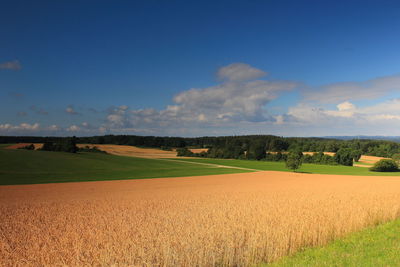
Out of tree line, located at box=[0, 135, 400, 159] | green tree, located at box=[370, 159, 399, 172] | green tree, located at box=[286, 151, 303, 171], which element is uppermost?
tree line, located at box=[0, 135, 400, 159]

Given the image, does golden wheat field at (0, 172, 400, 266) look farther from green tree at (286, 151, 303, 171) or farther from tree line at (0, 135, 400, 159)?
tree line at (0, 135, 400, 159)

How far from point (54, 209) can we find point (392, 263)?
17.0 metres

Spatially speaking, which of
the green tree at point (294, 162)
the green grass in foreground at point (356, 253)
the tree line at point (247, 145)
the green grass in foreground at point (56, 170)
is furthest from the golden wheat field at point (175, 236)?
the tree line at point (247, 145)

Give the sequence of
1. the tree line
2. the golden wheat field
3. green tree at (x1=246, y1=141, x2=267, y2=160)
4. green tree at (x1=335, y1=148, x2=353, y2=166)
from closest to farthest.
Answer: the golden wheat field
green tree at (x1=335, y1=148, x2=353, y2=166)
green tree at (x1=246, y1=141, x2=267, y2=160)
the tree line

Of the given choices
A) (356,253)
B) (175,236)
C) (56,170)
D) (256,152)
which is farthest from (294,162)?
(175,236)

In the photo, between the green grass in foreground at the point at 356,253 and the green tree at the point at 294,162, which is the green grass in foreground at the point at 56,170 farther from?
the green grass in foreground at the point at 356,253

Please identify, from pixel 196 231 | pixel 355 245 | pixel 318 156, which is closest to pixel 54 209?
pixel 196 231

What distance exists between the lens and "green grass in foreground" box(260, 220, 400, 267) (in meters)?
8.15

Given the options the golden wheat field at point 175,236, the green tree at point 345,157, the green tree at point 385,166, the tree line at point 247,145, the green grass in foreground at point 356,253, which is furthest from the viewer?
the tree line at point 247,145

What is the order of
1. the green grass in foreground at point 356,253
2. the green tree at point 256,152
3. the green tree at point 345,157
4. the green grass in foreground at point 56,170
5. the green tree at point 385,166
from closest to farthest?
the green grass in foreground at point 356,253, the green grass in foreground at point 56,170, the green tree at point 385,166, the green tree at point 345,157, the green tree at point 256,152

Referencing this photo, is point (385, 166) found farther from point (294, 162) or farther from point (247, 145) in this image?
point (247, 145)

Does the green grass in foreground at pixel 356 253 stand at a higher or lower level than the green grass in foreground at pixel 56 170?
higher

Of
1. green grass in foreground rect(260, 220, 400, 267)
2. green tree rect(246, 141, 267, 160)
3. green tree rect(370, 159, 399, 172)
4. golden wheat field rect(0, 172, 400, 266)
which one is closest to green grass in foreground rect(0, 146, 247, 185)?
golden wheat field rect(0, 172, 400, 266)

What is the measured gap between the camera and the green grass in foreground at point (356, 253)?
8148 mm
